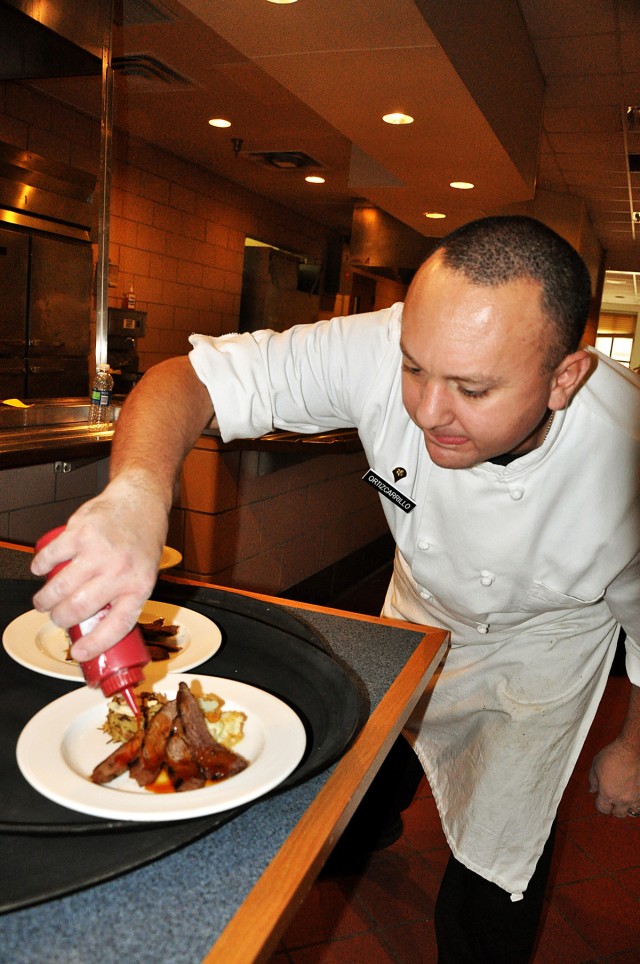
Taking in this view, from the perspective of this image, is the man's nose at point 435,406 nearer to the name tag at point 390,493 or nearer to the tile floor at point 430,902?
the name tag at point 390,493

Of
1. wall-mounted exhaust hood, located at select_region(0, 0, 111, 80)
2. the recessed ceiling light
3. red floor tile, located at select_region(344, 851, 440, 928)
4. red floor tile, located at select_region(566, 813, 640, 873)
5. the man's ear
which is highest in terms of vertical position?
the recessed ceiling light

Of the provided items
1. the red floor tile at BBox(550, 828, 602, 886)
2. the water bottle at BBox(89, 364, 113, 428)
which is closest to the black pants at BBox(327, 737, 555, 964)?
the red floor tile at BBox(550, 828, 602, 886)

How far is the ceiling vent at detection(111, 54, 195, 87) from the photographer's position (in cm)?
416

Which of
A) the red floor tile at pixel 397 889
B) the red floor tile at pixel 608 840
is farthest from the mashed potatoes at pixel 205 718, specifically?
the red floor tile at pixel 608 840

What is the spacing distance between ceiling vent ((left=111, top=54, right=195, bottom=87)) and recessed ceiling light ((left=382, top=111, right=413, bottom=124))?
4.44ft

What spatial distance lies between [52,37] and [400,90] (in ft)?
4.68

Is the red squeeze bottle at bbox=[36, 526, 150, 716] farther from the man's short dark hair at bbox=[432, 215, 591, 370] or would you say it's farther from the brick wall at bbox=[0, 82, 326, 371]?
the brick wall at bbox=[0, 82, 326, 371]

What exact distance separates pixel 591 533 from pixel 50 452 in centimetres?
158

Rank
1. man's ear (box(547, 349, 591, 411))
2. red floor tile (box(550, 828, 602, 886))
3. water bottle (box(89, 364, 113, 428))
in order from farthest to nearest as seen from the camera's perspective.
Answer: water bottle (box(89, 364, 113, 428)) → red floor tile (box(550, 828, 602, 886)) → man's ear (box(547, 349, 591, 411))

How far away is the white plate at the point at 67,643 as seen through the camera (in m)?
0.92

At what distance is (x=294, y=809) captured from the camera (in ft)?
2.33

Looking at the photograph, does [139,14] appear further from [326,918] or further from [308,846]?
[308,846]

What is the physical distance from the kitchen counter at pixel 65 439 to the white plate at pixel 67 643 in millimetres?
1187

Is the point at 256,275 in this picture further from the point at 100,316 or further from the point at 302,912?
the point at 302,912
